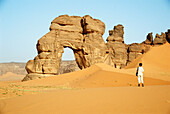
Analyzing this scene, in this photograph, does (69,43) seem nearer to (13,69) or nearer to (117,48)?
(117,48)

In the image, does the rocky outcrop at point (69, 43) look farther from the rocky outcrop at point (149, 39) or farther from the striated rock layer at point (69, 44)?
the rocky outcrop at point (149, 39)

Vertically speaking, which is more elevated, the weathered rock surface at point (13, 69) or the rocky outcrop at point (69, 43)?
the rocky outcrop at point (69, 43)

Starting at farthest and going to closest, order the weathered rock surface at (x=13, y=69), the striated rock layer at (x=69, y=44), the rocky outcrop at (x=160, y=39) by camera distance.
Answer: the weathered rock surface at (x=13, y=69) → the rocky outcrop at (x=160, y=39) → the striated rock layer at (x=69, y=44)

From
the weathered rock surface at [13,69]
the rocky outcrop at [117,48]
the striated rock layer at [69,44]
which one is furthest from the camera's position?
the weathered rock surface at [13,69]

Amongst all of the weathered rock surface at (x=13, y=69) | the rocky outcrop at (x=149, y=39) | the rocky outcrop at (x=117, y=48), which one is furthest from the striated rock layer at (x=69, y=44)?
the weathered rock surface at (x=13, y=69)

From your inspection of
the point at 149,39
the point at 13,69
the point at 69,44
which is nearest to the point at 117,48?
the point at 149,39

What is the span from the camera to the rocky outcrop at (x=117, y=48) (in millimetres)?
32781

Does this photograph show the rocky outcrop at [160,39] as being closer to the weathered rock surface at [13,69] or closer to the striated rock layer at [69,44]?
the striated rock layer at [69,44]

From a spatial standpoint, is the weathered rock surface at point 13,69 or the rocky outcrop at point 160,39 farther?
the weathered rock surface at point 13,69

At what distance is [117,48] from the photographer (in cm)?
3322

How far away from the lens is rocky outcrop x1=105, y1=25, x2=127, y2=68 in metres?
32.8

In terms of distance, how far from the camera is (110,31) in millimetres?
37250

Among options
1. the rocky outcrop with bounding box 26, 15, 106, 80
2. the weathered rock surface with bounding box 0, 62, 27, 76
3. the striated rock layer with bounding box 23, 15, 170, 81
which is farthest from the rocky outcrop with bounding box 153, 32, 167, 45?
the weathered rock surface with bounding box 0, 62, 27, 76

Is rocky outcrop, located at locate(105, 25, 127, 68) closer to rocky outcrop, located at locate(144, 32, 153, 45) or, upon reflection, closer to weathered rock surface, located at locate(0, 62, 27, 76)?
rocky outcrop, located at locate(144, 32, 153, 45)
